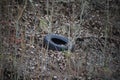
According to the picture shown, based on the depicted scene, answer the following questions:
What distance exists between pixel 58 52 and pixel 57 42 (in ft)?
1.74

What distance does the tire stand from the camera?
5004 mm

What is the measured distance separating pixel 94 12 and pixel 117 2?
2.17ft

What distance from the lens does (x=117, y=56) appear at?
496 cm

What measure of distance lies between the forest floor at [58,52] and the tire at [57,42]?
100 millimetres

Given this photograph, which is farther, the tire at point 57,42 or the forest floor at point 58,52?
the tire at point 57,42

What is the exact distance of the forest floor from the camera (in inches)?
150

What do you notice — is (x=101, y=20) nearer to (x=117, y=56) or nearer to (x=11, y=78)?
(x=117, y=56)

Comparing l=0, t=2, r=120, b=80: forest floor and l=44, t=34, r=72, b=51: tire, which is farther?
l=44, t=34, r=72, b=51: tire

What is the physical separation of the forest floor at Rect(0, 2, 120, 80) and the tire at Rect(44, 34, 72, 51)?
10 cm

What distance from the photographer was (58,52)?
4945 mm

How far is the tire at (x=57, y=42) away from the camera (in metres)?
5.00

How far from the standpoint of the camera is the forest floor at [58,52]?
3812 mm

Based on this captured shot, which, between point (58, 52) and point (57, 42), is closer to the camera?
point (58, 52)

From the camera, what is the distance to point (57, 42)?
545 centimetres
